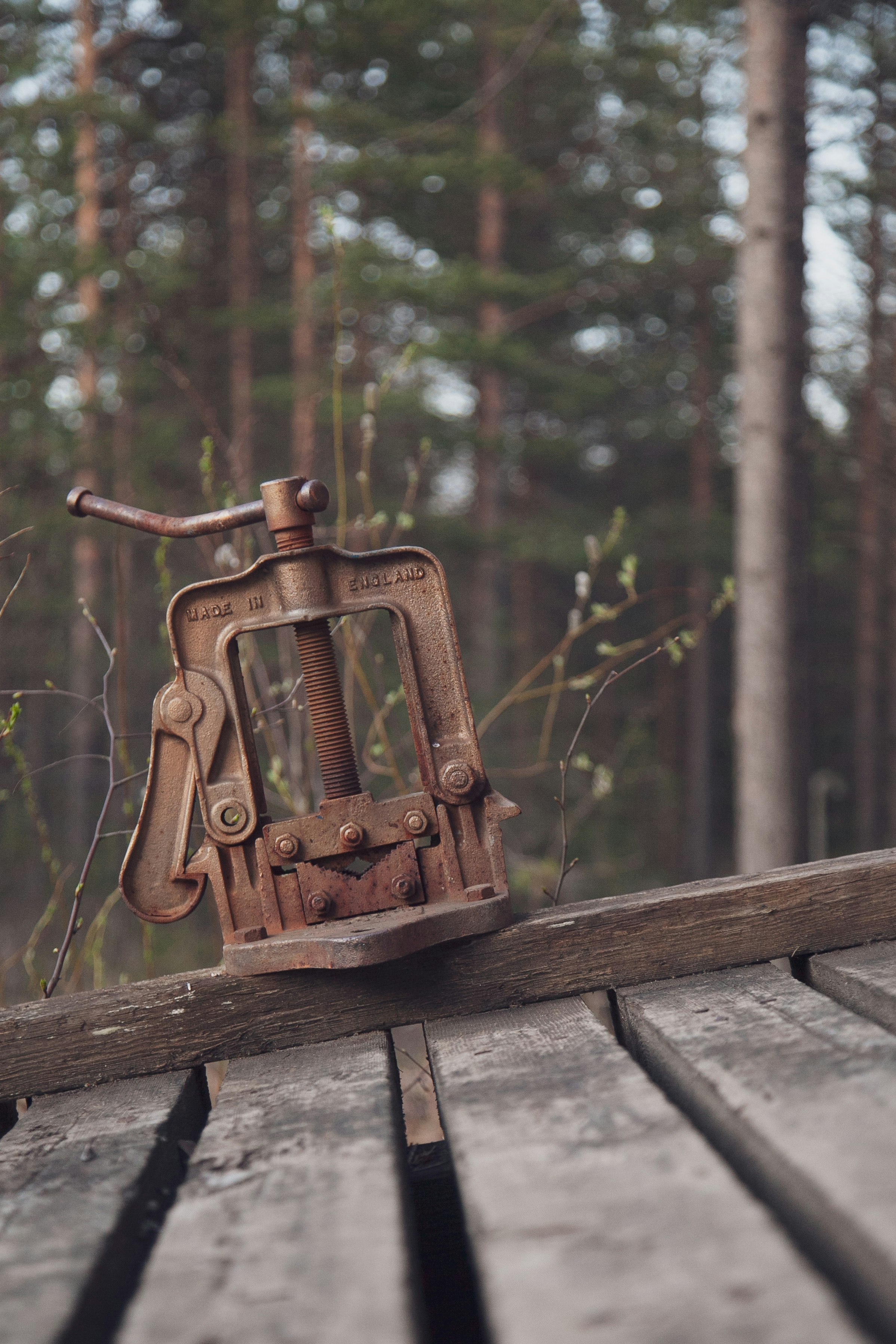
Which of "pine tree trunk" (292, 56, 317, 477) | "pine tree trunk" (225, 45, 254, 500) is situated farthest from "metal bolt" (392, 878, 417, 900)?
"pine tree trunk" (225, 45, 254, 500)

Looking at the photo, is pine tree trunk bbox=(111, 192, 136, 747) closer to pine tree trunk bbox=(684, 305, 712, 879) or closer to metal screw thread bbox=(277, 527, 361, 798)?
metal screw thread bbox=(277, 527, 361, 798)

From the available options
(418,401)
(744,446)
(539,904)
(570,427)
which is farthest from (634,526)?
(744,446)

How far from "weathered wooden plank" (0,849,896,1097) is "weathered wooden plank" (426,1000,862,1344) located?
0.98ft

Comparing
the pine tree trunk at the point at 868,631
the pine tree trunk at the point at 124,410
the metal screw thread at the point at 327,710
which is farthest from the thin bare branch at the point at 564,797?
the pine tree trunk at the point at 868,631

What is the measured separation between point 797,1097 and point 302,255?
41.1ft

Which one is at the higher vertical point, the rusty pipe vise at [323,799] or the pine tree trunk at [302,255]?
the pine tree trunk at [302,255]

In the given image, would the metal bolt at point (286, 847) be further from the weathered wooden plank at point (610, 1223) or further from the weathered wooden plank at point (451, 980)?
the weathered wooden plank at point (610, 1223)

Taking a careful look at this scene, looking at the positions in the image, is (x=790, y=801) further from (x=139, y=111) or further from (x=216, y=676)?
(x=139, y=111)

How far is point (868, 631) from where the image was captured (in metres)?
16.4

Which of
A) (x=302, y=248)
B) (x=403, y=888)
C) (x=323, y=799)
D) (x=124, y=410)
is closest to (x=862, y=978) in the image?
(x=403, y=888)

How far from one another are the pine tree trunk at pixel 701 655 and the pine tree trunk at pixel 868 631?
2288 mm

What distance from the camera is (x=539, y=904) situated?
9.09m

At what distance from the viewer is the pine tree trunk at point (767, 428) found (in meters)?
4.74

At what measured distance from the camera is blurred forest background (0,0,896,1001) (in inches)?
367
